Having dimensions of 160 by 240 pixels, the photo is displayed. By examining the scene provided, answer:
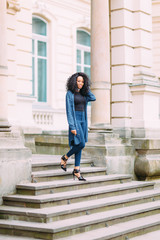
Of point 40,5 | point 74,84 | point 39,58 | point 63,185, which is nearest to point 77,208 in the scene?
point 63,185

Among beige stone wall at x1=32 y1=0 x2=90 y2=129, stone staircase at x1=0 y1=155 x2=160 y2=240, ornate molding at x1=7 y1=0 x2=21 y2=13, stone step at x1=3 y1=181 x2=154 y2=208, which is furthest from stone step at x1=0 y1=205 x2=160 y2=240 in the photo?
beige stone wall at x1=32 y1=0 x2=90 y2=129

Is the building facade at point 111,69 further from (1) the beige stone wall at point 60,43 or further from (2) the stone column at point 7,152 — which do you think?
(1) the beige stone wall at point 60,43

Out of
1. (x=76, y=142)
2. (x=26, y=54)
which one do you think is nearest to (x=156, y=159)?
(x=76, y=142)

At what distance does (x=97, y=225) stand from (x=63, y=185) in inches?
43.5

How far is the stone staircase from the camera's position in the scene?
662cm

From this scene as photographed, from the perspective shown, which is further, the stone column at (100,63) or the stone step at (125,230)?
the stone column at (100,63)

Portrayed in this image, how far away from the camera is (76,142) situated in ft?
26.5

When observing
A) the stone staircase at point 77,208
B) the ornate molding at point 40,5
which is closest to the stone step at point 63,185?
the stone staircase at point 77,208

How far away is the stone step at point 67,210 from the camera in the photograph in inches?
265

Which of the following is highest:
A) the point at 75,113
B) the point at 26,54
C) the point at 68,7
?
the point at 68,7

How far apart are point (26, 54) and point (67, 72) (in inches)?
189

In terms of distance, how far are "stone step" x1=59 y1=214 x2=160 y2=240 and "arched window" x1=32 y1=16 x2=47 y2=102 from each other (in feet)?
33.1

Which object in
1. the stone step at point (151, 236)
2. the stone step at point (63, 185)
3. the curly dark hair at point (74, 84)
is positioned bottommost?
the stone step at point (151, 236)

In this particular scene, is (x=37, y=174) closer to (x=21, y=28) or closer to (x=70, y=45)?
(x=21, y=28)
